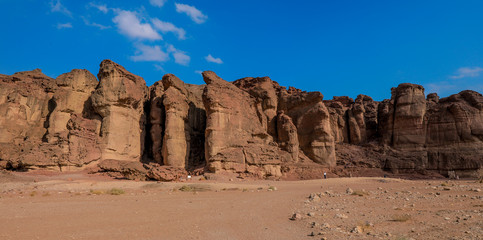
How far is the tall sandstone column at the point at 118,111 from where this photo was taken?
27.8 metres

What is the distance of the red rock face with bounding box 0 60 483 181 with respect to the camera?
25.8 metres

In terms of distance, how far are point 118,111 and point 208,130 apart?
395 inches

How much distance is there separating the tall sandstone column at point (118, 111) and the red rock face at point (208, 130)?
0.11 m

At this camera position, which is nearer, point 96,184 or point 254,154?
point 96,184

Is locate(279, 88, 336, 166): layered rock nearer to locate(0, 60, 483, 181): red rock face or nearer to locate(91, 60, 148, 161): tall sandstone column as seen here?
locate(0, 60, 483, 181): red rock face

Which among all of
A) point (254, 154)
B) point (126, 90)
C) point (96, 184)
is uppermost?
point (126, 90)

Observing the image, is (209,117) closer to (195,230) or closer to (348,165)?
(348,165)

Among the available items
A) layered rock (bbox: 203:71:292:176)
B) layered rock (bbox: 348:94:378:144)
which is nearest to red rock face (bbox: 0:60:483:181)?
layered rock (bbox: 203:71:292:176)

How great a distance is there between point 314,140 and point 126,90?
870 inches

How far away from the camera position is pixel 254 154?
27.1m

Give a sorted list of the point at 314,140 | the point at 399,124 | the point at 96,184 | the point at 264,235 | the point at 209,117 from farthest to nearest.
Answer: the point at 399,124 < the point at 314,140 < the point at 209,117 < the point at 96,184 < the point at 264,235

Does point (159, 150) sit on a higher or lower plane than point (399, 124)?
lower

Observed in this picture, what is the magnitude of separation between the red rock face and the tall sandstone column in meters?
0.11

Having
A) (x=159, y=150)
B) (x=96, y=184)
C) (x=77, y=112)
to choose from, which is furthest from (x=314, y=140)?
(x=77, y=112)
